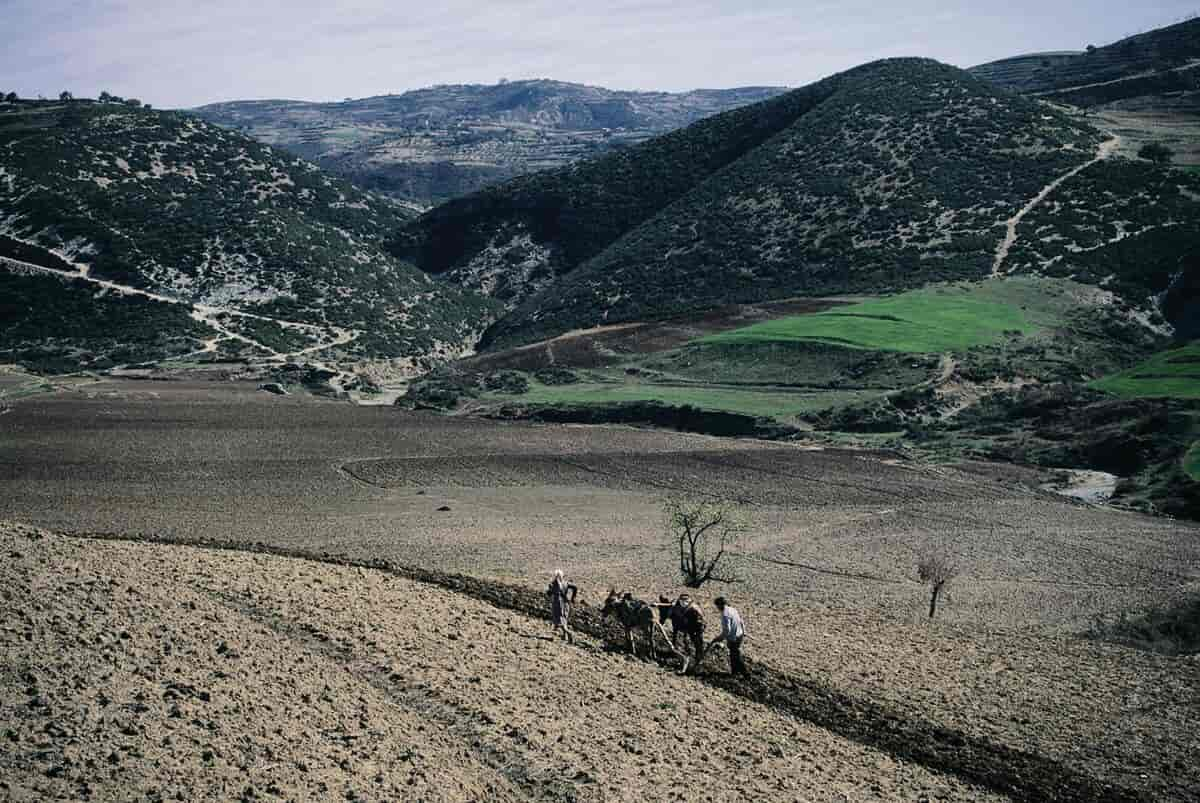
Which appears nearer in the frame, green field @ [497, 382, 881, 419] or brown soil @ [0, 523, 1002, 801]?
brown soil @ [0, 523, 1002, 801]

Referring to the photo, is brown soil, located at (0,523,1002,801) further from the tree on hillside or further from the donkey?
the tree on hillside

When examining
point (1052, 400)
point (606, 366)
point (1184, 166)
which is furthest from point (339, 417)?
point (1184, 166)

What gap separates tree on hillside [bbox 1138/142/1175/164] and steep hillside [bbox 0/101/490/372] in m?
66.1

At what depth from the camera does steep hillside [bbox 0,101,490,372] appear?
98125 mm

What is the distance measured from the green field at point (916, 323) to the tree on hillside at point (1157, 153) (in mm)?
32050

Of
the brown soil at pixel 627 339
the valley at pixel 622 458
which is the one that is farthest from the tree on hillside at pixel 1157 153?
the brown soil at pixel 627 339

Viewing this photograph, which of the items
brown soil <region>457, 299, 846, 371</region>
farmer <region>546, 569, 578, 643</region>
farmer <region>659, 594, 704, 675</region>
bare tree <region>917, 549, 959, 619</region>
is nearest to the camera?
Result: farmer <region>659, 594, 704, 675</region>

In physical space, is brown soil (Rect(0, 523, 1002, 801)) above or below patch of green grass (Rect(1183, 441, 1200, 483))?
above

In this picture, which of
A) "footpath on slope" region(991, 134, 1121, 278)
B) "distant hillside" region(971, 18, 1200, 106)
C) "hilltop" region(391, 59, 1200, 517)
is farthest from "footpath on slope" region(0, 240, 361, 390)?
"distant hillside" region(971, 18, 1200, 106)

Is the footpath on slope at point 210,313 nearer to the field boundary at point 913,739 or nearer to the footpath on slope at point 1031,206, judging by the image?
the footpath on slope at point 1031,206

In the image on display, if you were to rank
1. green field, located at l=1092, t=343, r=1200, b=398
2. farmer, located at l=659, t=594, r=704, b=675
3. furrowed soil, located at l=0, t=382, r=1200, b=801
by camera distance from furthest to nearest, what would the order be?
green field, located at l=1092, t=343, r=1200, b=398 → farmer, located at l=659, t=594, r=704, b=675 → furrowed soil, located at l=0, t=382, r=1200, b=801

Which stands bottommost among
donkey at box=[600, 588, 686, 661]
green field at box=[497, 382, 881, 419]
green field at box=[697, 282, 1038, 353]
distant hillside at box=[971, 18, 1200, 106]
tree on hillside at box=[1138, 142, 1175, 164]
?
green field at box=[497, 382, 881, 419]

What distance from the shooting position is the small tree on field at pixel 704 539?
30453 mm

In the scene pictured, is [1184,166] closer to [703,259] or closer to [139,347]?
[703,259]
